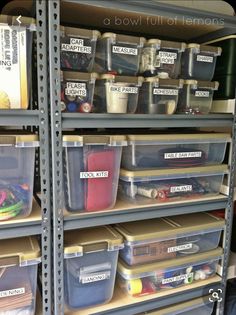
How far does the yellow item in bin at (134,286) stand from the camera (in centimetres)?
105

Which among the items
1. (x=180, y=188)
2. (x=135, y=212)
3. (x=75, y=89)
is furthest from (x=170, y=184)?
(x=75, y=89)

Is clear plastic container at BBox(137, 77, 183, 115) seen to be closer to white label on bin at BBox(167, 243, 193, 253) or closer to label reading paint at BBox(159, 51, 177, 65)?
label reading paint at BBox(159, 51, 177, 65)

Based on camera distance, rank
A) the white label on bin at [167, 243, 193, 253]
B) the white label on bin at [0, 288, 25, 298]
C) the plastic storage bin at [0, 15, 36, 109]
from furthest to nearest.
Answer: the white label on bin at [167, 243, 193, 253], the white label on bin at [0, 288, 25, 298], the plastic storage bin at [0, 15, 36, 109]

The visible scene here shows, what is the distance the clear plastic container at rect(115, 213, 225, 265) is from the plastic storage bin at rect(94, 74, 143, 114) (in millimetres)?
458

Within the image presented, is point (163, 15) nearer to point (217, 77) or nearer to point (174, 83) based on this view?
point (174, 83)

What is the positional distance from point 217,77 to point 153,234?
2.30 ft

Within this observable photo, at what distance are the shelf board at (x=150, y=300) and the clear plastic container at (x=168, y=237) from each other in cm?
13

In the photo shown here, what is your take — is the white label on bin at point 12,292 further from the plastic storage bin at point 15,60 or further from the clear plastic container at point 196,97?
the clear plastic container at point 196,97

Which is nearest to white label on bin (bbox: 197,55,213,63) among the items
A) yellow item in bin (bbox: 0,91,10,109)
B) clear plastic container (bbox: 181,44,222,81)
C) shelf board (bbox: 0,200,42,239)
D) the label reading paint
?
clear plastic container (bbox: 181,44,222,81)

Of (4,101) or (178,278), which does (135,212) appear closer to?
(178,278)

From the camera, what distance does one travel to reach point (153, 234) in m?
1.05

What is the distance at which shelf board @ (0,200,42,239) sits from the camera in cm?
83

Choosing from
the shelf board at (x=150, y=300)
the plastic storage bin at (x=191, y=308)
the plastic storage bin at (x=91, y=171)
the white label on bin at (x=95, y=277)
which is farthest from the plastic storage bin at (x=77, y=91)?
the plastic storage bin at (x=191, y=308)

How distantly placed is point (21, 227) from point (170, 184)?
0.56m
